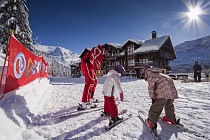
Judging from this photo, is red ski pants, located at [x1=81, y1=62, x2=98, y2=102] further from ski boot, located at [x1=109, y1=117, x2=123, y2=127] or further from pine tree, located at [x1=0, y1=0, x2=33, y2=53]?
pine tree, located at [x1=0, y1=0, x2=33, y2=53]

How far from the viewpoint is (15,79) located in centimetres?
405

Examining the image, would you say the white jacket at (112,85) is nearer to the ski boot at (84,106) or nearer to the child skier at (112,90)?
the child skier at (112,90)

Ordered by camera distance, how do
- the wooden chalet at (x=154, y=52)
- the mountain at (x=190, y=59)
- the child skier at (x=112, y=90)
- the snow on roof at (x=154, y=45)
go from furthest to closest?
the mountain at (x=190, y=59), the wooden chalet at (x=154, y=52), the snow on roof at (x=154, y=45), the child skier at (x=112, y=90)

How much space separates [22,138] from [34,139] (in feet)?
0.67

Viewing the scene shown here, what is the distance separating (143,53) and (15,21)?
2206cm

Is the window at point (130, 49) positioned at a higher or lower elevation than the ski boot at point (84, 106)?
higher

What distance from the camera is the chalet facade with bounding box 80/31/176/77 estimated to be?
29.1m

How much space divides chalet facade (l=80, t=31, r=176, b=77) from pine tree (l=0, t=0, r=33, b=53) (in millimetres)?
15298

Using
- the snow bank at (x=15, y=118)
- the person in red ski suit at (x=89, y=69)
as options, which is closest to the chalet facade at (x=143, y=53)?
the person in red ski suit at (x=89, y=69)

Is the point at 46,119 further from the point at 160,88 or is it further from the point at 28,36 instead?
the point at 28,36

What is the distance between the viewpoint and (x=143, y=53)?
29.9 metres

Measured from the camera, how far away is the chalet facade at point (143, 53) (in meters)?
29.1

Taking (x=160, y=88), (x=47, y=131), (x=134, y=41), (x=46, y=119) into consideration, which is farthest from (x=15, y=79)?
(x=134, y=41)

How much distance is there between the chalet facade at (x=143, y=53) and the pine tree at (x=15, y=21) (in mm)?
15298
